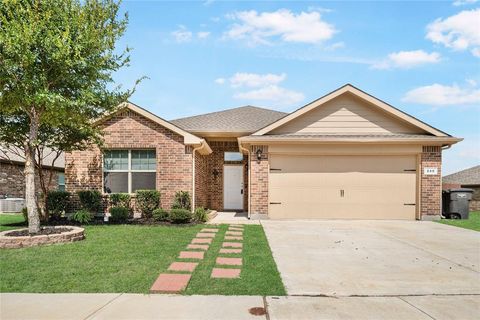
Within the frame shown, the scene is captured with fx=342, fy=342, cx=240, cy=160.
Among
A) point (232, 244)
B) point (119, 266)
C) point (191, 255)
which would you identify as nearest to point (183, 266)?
point (191, 255)

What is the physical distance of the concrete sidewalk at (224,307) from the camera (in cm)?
366

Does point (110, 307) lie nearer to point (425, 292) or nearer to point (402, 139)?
point (425, 292)

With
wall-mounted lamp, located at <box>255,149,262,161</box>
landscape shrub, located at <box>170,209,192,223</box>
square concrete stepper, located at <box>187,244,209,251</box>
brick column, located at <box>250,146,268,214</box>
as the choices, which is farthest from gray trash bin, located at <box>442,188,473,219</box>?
square concrete stepper, located at <box>187,244,209,251</box>

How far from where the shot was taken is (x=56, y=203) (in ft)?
37.1

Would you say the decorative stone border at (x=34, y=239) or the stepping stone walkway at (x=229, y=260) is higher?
the decorative stone border at (x=34, y=239)

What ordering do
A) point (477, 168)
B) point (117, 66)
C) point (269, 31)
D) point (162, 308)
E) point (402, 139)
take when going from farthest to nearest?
point (477, 168)
point (402, 139)
point (269, 31)
point (117, 66)
point (162, 308)

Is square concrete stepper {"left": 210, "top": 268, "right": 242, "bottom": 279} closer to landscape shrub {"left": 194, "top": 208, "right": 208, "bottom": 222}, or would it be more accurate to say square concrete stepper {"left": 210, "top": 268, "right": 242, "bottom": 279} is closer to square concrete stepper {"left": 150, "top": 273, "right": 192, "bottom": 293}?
square concrete stepper {"left": 150, "top": 273, "right": 192, "bottom": 293}

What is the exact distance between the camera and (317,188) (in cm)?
1248

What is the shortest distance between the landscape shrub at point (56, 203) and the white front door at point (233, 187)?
6636mm

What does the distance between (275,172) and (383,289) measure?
7962 millimetres

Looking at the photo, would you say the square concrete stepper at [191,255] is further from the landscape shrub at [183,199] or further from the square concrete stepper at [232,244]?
the landscape shrub at [183,199]

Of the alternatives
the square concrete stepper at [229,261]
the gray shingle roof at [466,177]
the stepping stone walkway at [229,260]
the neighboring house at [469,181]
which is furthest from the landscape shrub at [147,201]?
the gray shingle roof at [466,177]

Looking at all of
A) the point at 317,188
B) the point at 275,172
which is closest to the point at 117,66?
the point at 275,172

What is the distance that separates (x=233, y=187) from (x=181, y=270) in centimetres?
1028
